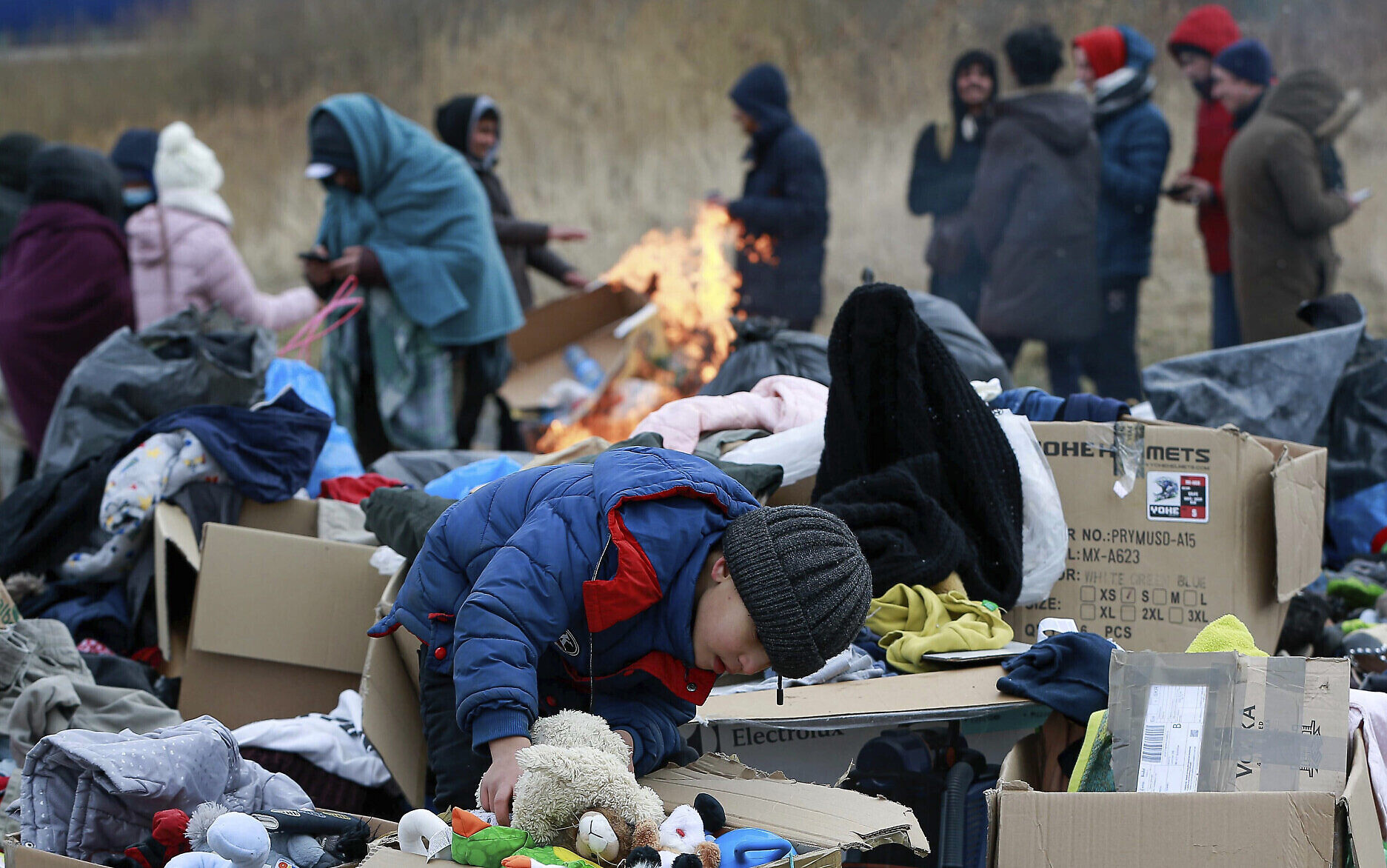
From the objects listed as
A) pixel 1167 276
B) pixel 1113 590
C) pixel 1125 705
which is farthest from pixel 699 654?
pixel 1167 276

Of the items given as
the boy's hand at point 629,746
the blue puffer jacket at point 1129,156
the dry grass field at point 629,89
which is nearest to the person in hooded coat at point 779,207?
the blue puffer jacket at point 1129,156

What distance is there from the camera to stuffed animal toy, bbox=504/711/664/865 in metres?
1.81

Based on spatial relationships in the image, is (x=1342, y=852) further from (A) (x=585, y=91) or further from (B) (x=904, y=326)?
(A) (x=585, y=91)

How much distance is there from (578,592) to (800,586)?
348mm

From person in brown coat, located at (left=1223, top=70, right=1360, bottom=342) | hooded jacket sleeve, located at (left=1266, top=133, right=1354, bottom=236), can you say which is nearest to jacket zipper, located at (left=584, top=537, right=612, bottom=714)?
person in brown coat, located at (left=1223, top=70, right=1360, bottom=342)

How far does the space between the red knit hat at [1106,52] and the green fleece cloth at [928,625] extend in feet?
15.8

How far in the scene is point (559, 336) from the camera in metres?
6.60

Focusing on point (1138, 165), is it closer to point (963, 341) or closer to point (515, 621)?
point (963, 341)

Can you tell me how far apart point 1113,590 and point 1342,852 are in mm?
1410

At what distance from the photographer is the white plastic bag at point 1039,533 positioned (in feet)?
10.6

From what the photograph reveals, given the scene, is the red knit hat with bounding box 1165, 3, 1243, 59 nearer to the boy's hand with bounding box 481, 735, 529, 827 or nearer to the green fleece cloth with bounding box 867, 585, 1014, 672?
the green fleece cloth with bounding box 867, 585, 1014, 672

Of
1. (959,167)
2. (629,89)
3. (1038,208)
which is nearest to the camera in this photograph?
(1038,208)

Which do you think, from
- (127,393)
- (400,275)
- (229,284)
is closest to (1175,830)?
(127,393)

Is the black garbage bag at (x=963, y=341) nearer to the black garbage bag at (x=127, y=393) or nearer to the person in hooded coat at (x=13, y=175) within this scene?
the black garbage bag at (x=127, y=393)
